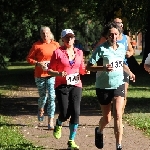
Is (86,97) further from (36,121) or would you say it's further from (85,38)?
(85,38)

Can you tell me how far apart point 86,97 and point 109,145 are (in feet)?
29.0

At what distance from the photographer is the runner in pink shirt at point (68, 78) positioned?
812 cm

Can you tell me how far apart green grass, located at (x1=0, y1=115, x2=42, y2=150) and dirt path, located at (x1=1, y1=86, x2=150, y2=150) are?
0.18m

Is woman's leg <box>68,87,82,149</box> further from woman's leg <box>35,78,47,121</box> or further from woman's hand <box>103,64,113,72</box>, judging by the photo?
woman's leg <box>35,78,47,121</box>

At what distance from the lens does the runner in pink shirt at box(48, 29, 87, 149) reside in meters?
8.12

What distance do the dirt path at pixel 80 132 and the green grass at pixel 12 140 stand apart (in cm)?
18

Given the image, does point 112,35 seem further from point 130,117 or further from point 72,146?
point 130,117

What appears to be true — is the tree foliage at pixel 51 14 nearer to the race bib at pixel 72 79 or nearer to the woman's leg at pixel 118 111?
the race bib at pixel 72 79

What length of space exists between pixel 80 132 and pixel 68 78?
2.04 meters

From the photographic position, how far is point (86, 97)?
56.7 ft

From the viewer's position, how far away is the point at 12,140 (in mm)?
8680

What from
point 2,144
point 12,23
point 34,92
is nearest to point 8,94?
point 34,92

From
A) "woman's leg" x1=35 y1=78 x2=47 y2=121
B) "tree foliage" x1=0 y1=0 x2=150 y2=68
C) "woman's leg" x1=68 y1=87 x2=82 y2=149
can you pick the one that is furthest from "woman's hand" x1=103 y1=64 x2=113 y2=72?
"tree foliage" x1=0 y1=0 x2=150 y2=68

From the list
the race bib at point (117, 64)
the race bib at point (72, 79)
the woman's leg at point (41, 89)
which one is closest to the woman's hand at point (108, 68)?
the race bib at point (117, 64)
